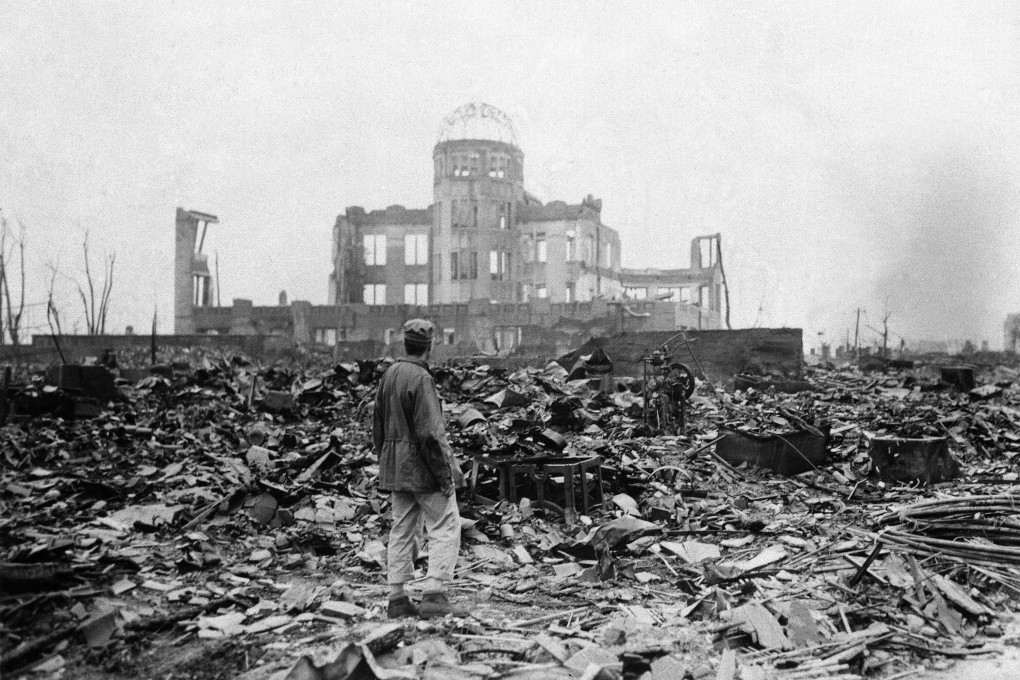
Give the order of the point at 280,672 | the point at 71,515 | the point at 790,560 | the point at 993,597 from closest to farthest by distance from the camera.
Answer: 1. the point at 280,672
2. the point at 993,597
3. the point at 790,560
4. the point at 71,515

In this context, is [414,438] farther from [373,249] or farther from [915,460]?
[373,249]

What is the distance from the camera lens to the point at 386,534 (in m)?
6.69

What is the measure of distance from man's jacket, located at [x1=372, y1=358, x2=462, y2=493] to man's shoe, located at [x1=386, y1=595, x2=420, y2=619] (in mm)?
675

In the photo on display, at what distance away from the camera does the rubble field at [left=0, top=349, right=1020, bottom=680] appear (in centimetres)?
399

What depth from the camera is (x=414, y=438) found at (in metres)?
4.80

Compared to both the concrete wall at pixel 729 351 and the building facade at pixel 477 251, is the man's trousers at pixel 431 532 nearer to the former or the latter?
the concrete wall at pixel 729 351

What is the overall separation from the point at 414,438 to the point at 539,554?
1940mm

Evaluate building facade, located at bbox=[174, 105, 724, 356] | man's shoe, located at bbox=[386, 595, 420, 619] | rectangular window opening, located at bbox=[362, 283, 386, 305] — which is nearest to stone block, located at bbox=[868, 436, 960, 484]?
man's shoe, located at bbox=[386, 595, 420, 619]

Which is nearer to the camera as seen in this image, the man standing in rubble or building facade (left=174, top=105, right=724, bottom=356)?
the man standing in rubble

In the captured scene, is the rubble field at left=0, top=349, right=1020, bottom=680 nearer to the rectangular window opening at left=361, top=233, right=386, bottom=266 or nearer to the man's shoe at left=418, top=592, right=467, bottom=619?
the man's shoe at left=418, top=592, right=467, bottom=619

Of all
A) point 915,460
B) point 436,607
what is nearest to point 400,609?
point 436,607

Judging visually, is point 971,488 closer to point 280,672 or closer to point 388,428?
point 388,428

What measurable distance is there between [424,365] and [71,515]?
4594 mm

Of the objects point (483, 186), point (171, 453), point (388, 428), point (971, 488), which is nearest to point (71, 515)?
point (171, 453)
